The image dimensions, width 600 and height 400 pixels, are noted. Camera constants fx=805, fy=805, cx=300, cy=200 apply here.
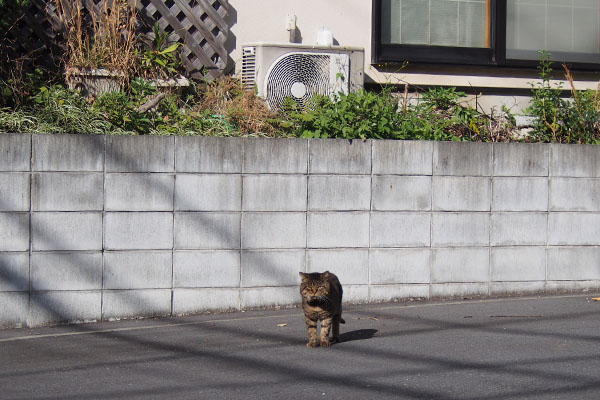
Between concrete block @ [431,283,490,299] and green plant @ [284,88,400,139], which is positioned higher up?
green plant @ [284,88,400,139]

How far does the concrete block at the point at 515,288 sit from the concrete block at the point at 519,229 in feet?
1.21

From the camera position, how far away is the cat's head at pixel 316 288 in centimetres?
547

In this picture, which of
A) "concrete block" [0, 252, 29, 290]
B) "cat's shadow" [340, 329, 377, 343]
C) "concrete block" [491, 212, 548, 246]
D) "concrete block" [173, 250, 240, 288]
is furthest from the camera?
"concrete block" [491, 212, 548, 246]

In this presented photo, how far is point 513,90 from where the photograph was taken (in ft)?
31.8

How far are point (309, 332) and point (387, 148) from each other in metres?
2.17

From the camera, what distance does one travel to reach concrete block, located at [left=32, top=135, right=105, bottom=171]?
633cm

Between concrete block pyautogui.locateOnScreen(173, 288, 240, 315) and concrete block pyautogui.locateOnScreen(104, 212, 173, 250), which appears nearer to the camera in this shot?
concrete block pyautogui.locateOnScreen(104, 212, 173, 250)

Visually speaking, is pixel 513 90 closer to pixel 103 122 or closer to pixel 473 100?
pixel 473 100

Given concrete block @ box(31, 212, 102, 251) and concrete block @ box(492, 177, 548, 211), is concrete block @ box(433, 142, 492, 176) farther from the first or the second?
concrete block @ box(31, 212, 102, 251)

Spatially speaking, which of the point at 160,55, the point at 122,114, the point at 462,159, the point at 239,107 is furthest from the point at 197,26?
the point at 462,159

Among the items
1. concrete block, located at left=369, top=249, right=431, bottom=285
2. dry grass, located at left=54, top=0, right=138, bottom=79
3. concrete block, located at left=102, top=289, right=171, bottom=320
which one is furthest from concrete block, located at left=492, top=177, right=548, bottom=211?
dry grass, located at left=54, top=0, right=138, bottom=79

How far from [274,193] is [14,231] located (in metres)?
2.11

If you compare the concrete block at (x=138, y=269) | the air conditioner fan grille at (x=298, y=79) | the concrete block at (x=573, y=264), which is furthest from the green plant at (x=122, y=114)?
the concrete block at (x=573, y=264)

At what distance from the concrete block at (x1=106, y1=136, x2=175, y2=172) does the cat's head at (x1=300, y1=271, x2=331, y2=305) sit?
170 cm
